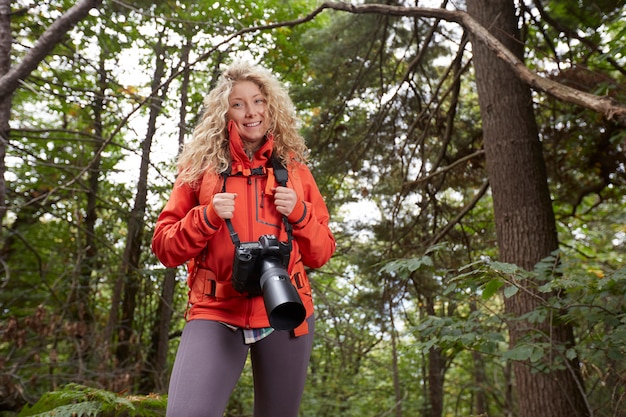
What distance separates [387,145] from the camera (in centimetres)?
677

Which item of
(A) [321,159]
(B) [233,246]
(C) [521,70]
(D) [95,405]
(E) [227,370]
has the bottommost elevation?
(D) [95,405]

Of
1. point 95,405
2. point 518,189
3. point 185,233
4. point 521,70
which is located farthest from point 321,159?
point 185,233

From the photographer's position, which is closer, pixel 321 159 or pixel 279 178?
A: pixel 279 178

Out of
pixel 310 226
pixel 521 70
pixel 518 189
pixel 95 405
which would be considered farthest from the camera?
pixel 518 189

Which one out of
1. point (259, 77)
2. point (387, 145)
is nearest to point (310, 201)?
point (259, 77)

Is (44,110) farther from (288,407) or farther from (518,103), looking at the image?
(288,407)

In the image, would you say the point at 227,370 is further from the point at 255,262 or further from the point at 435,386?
the point at 435,386

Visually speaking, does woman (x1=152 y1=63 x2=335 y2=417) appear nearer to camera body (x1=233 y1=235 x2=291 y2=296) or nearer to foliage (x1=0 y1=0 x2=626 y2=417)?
camera body (x1=233 y1=235 x2=291 y2=296)

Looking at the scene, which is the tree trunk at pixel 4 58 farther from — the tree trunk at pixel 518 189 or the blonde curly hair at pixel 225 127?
the tree trunk at pixel 518 189

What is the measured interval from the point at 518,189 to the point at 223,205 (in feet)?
8.48

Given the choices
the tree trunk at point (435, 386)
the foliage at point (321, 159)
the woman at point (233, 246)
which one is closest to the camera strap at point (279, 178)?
the woman at point (233, 246)

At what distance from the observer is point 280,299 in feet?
5.71

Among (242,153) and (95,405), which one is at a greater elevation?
(242,153)

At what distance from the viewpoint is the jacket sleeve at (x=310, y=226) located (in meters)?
2.11
